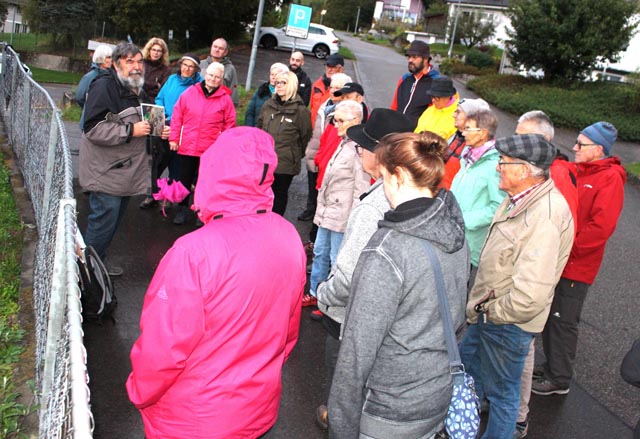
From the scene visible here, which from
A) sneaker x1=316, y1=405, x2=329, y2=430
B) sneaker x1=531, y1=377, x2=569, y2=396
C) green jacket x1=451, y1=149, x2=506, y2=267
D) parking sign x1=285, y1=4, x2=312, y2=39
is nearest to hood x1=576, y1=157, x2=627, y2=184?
green jacket x1=451, y1=149, x2=506, y2=267

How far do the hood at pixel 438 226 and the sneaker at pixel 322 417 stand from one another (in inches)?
77.8

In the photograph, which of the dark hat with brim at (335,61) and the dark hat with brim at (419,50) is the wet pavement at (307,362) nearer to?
the dark hat with brim at (335,61)

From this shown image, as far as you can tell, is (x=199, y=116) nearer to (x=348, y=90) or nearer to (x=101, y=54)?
(x=101, y=54)

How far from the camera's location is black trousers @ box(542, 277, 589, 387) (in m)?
4.58

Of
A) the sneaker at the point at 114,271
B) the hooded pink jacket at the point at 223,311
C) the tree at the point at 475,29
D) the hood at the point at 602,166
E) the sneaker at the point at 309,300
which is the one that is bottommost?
the sneaker at the point at 114,271

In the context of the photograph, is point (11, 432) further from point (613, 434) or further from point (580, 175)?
point (580, 175)

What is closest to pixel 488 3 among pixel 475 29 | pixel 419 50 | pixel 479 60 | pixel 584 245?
pixel 475 29

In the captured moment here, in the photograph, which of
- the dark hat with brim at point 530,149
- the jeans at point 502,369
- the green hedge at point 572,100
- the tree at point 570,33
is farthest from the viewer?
the tree at point 570,33

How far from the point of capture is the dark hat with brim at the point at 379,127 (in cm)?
373

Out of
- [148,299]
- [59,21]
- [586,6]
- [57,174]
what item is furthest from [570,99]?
[59,21]

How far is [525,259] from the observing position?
3.22 metres

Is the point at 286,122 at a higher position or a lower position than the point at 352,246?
higher

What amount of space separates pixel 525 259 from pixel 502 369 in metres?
0.71

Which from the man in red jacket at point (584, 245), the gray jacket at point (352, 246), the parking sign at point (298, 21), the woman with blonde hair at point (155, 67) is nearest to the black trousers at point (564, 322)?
the man in red jacket at point (584, 245)
